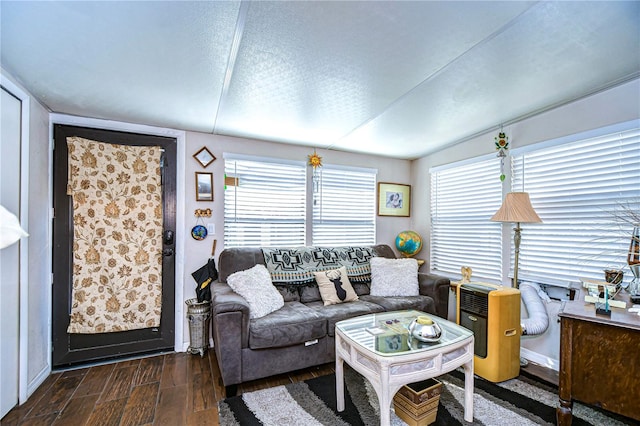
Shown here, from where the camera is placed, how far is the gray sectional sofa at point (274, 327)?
2.20 m

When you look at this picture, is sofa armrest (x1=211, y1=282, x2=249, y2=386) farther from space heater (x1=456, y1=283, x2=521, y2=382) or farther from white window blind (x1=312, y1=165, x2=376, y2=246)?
space heater (x1=456, y1=283, x2=521, y2=382)

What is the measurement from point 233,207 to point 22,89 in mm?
1865

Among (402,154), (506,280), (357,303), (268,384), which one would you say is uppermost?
(402,154)

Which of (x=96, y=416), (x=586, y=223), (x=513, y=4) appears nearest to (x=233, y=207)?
(x=96, y=416)

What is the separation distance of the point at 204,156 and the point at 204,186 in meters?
0.33

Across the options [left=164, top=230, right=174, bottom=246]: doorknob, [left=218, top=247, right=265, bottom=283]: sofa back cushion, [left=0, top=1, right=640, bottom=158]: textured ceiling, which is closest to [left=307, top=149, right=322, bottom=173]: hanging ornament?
[left=0, top=1, right=640, bottom=158]: textured ceiling

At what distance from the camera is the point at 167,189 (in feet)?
9.89

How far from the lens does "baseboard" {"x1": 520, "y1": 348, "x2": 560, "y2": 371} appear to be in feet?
8.27

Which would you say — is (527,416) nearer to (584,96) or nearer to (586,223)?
(586,223)

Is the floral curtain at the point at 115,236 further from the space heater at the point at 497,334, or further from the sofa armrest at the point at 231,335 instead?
the space heater at the point at 497,334

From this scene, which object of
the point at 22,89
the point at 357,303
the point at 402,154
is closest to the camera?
the point at 22,89

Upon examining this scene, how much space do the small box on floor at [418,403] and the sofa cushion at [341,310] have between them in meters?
0.82

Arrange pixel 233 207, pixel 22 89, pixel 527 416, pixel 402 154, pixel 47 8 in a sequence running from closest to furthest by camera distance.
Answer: pixel 47 8 < pixel 527 416 < pixel 22 89 < pixel 233 207 < pixel 402 154

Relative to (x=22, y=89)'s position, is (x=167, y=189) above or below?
below
